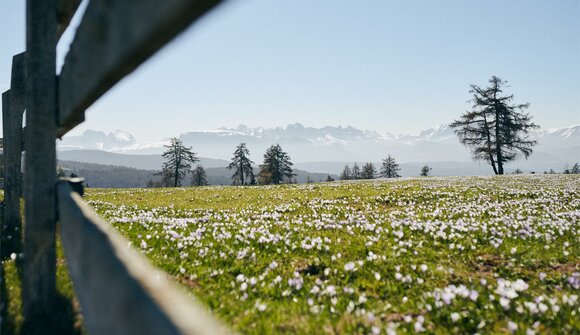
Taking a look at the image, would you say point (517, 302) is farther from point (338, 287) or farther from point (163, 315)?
point (163, 315)

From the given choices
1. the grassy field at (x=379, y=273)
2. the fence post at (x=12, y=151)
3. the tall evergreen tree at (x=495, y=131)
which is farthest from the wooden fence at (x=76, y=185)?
the tall evergreen tree at (x=495, y=131)

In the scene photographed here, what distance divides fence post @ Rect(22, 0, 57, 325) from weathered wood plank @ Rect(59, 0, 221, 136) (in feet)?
1.34

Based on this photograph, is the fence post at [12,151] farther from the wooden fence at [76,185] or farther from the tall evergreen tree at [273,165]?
the tall evergreen tree at [273,165]

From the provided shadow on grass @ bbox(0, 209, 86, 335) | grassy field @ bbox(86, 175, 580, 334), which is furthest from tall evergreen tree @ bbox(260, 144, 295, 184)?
shadow on grass @ bbox(0, 209, 86, 335)

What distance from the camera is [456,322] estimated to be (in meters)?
3.92

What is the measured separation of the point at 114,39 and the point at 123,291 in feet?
3.81

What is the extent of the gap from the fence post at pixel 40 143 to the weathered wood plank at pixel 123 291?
80 cm

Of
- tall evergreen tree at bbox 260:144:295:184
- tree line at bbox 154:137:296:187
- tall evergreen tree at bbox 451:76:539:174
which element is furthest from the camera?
tree line at bbox 154:137:296:187

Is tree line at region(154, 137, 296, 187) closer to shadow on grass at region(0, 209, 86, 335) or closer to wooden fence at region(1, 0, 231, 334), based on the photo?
shadow on grass at region(0, 209, 86, 335)

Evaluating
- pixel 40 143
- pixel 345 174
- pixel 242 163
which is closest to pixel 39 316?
pixel 40 143

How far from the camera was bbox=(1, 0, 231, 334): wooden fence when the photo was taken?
3.82ft

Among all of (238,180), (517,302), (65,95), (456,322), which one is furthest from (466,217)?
(238,180)

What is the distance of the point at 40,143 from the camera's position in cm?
296

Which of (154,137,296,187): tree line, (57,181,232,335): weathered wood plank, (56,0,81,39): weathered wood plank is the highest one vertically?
(154,137,296,187): tree line
